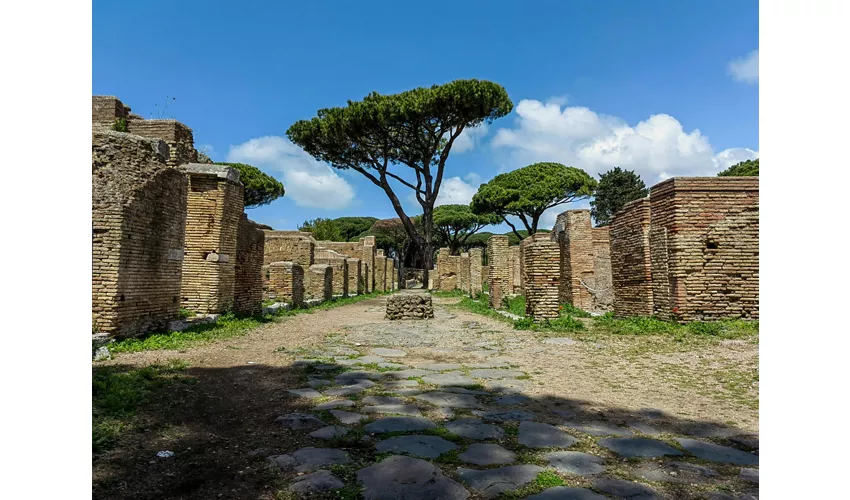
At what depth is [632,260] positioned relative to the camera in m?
11.0

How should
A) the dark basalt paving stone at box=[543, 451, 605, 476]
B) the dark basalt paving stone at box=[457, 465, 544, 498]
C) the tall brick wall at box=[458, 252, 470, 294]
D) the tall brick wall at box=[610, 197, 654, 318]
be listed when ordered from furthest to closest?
the tall brick wall at box=[458, 252, 470, 294]
the tall brick wall at box=[610, 197, 654, 318]
the dark basalt paving stone at box=[543, 451, 605, 476]
the dark basalt paving stone at box=[457, 465, 544, 498]

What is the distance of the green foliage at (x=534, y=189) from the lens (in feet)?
117

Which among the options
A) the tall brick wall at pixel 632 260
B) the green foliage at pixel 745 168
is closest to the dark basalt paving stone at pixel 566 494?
the tall brick wall at pixel 632 260

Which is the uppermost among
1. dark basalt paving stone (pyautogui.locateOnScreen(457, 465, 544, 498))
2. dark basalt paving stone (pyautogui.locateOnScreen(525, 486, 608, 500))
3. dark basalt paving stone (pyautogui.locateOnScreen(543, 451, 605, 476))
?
dark basalt paving stone (pyautogui.locateOnScreen(525, 486, 608, 500))

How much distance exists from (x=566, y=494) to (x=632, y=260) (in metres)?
9.53

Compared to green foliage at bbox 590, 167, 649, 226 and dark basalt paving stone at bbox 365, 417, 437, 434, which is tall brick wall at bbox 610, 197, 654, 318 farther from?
green foliage at bbox 590, 167, 649, 226

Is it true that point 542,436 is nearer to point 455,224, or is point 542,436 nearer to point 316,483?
point 316,483

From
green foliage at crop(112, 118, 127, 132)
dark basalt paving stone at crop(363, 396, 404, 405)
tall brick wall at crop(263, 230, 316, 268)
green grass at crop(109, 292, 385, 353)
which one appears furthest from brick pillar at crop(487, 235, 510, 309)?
dark basalt paving stone at crop(363, 396, 404, 405)

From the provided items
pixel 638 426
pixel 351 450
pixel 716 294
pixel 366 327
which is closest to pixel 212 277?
pixel 366 327

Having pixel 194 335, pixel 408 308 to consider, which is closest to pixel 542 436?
pixel 194 335

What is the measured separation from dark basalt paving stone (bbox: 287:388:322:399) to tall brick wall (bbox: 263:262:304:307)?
11.4m

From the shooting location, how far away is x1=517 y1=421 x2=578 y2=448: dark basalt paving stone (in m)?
3.24

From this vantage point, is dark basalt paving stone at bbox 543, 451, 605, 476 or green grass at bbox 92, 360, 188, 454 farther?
green grass at bbox 92, 360, 188, 454

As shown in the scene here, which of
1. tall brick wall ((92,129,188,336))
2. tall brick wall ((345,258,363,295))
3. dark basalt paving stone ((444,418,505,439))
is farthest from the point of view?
tall brick wall ((345,258,363,295))
